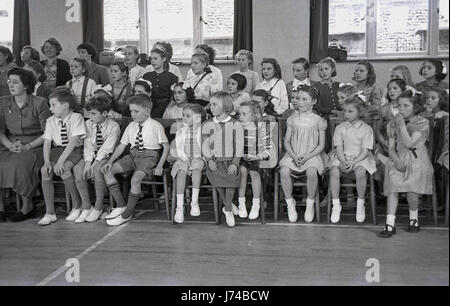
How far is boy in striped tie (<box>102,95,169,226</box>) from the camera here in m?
4.36

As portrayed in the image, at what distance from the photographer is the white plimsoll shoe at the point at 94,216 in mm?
4416

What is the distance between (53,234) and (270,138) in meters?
1.78

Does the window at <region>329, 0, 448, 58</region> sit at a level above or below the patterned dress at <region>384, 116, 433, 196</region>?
above

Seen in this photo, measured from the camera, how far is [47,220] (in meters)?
4.39

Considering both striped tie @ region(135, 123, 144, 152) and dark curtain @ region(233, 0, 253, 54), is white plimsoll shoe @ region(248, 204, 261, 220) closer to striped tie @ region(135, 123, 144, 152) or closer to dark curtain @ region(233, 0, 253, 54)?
striped tie @ region(135, 123, 144, 152)

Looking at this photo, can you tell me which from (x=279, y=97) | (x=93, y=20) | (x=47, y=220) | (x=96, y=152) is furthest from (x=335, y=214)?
(x=93, y=20)

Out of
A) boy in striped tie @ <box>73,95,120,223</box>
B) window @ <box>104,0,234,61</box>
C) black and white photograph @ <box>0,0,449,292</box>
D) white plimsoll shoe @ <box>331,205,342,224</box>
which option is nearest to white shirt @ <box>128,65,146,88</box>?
black and white photograph @ <box>0,0,449,292</box>

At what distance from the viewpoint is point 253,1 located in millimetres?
7148

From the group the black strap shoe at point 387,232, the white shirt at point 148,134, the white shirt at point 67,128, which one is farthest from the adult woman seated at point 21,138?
the black strap shoe at point 387,232

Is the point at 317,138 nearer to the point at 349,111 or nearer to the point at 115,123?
the point at 349,111

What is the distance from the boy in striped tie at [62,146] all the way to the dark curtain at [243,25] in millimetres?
3119

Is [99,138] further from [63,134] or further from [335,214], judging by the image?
[335,214]

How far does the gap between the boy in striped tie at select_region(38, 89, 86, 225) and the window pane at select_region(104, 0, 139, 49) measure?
342 centimetres

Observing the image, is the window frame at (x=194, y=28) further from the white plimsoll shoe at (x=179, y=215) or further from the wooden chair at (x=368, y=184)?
the white plimsoll shoe at (x=179, y=215)
